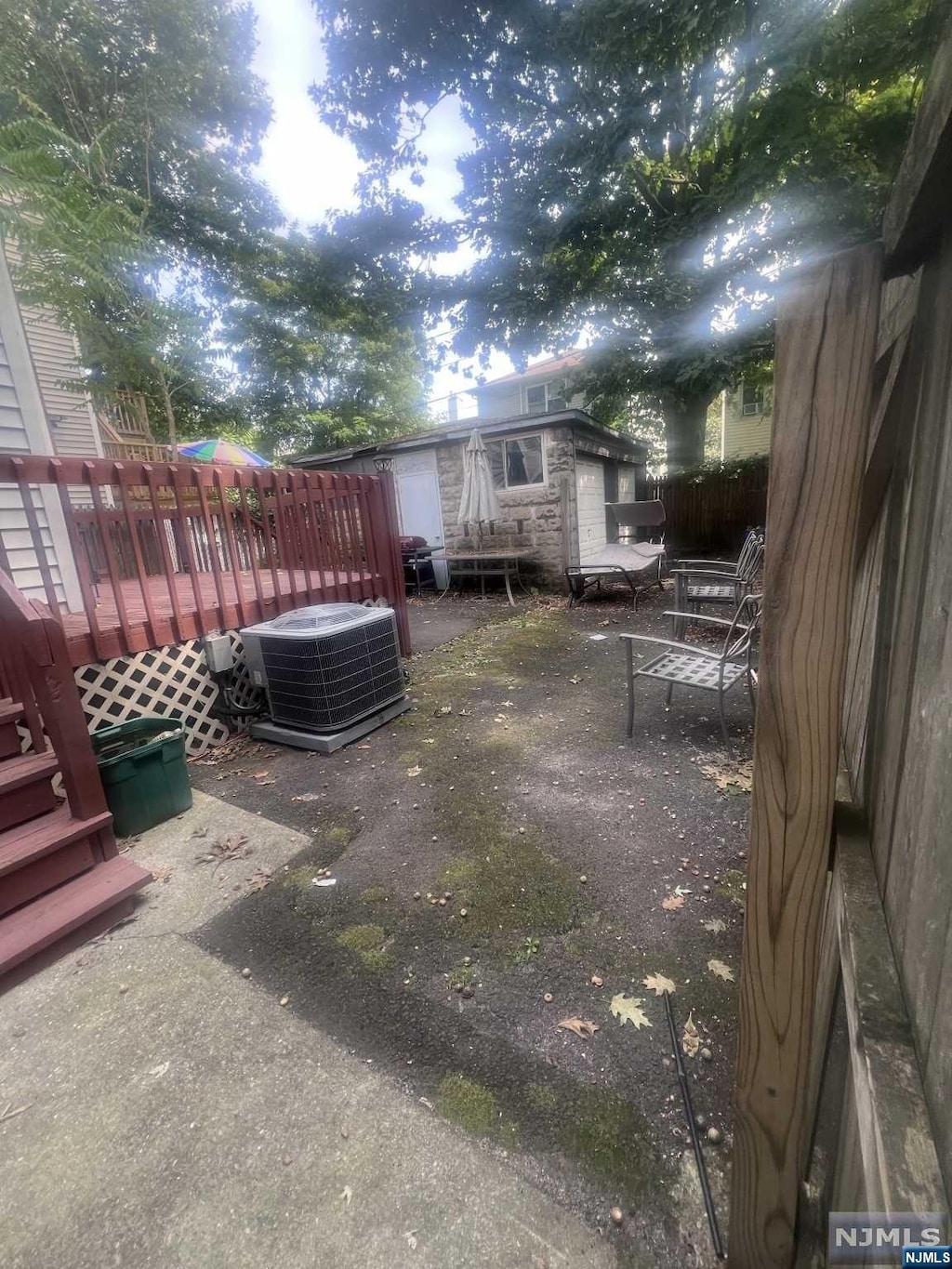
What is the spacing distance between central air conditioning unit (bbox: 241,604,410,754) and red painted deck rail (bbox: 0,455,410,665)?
533mm

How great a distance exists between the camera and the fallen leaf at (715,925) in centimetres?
197

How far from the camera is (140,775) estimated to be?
2.78 meters

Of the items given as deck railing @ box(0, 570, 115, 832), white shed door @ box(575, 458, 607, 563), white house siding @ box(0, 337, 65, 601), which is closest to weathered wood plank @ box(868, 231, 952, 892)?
deck railing @ box(0, 570, 115, 832)

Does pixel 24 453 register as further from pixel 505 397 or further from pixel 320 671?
pixel 505 397

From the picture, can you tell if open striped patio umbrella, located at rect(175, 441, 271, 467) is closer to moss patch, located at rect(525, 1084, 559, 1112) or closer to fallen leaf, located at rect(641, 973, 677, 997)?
fallen leaf, located at rect(641, 973, 677, 997)

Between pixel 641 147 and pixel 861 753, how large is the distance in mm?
11094

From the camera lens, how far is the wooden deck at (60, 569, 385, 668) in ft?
10.8

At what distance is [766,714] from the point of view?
0.84m

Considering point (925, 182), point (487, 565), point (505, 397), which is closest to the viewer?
point (925, 182)

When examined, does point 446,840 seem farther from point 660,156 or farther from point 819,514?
point 660,156

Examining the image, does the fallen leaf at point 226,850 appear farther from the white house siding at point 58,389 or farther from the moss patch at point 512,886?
the white house siding at point 58,389

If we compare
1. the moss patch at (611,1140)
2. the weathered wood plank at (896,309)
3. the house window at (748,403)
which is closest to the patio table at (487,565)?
the moss patch at (611,1140)

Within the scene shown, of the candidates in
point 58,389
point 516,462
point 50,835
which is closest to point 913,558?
point 50,835

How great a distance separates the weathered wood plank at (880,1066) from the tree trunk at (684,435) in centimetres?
1217
